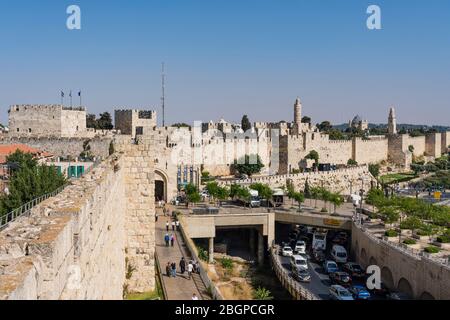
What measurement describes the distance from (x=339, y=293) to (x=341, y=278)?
2290 mm

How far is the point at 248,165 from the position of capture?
130 feet

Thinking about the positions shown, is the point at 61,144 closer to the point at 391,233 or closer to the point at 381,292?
the point at 391,233

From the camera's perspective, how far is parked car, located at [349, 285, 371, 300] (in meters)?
15.7

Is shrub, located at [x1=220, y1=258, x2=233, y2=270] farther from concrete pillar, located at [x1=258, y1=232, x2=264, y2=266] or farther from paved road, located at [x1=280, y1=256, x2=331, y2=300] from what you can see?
paved road, located at [x1=280, y1=256, x2=331, y2=300]

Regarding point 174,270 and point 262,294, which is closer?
point 174,270

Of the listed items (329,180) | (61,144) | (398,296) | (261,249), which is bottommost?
(261,249)

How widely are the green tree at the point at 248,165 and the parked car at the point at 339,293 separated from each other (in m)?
23.4

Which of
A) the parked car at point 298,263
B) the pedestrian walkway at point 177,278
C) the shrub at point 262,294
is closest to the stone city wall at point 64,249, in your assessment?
the pedestrian walkway at point 177,278

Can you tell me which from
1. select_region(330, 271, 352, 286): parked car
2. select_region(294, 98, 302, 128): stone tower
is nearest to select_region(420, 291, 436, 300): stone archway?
select_region(330, 271, 352, 286): parked car

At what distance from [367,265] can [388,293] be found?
3751 mm

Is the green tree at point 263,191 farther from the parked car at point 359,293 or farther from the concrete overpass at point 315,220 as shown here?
the parked car at point 359,293

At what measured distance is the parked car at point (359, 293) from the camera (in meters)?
15.7

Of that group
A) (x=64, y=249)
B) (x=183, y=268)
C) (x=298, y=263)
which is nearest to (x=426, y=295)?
(x=298, y=263)
